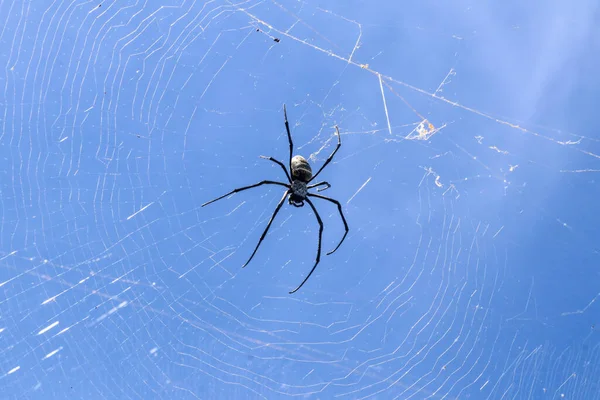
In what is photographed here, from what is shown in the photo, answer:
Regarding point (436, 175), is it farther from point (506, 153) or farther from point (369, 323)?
point (369, 323)

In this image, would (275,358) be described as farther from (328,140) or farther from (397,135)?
(397,135)

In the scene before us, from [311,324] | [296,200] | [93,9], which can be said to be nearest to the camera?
[93,9]

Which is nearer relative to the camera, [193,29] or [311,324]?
[193,29]

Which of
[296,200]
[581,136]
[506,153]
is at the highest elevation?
[581,136]

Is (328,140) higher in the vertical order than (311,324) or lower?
higher

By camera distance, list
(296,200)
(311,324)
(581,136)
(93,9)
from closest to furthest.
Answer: (93,9), (296,200), (311,324), (581,136)

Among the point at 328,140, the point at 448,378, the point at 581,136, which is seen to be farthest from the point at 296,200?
the point at 581,136
